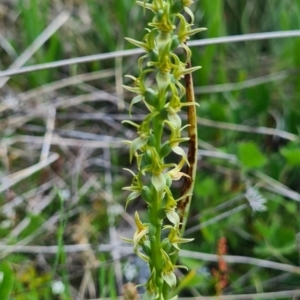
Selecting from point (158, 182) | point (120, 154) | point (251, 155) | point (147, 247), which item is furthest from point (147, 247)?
point (120, 154)

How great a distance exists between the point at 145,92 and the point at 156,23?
0.09m

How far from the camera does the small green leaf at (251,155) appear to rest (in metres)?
1.50

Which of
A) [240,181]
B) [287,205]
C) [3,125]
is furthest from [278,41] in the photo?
[3,125]

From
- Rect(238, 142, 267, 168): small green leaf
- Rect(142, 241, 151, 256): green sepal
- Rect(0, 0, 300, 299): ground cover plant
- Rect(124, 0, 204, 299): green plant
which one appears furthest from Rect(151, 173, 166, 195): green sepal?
Rect(238, 142, 267, 168): small green leaf

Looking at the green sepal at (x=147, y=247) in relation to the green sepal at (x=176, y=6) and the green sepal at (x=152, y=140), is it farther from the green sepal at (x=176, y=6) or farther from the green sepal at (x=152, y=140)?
the green sepal at (x=176, y=6)

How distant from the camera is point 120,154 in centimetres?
180

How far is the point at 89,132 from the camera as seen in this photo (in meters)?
1.87

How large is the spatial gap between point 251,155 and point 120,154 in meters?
→ 0.48

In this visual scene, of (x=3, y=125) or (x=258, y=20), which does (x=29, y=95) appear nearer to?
(x=3, y=125)

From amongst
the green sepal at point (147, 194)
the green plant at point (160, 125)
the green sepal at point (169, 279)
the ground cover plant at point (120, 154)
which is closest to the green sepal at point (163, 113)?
the green plant at point (160, 125)

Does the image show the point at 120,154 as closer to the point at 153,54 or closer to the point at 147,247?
the point at 147,247

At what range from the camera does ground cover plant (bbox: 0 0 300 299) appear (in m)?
1.42

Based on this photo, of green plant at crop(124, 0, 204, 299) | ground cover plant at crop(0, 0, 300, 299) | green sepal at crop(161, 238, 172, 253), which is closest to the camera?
green plant at crop(124, 0, 204, 299)

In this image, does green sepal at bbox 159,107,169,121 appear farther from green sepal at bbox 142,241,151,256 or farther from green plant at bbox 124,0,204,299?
green sepal at bbox 142,241,151,256
